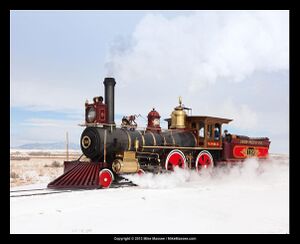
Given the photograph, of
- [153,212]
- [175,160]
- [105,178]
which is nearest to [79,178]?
[105,178]

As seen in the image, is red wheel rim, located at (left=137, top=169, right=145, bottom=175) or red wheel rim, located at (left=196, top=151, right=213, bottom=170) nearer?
red wheel rim, located at (left=137, top=169, right=145, bottom=175)

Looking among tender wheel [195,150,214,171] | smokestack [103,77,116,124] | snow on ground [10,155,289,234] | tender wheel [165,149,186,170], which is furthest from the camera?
tender wheel [195,150,214,171]

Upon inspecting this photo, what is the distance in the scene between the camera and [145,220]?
7.25 metres

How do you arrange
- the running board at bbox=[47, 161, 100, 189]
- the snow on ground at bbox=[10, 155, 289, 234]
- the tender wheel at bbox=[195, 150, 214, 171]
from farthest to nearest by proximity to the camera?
the tender wheel at bbox=[195, 150, 214, 171] → the running board at bbox=[47, 161, 100, 189] → the snow on ground at bbox=[10, 155, 289, 234]

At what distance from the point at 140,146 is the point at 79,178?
255 centimetres

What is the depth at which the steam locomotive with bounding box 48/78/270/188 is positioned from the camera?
1252 centimetres

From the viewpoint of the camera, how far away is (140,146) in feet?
44.4

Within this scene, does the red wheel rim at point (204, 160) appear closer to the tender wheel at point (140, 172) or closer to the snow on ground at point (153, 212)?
the tender wheel at point (140, 172)

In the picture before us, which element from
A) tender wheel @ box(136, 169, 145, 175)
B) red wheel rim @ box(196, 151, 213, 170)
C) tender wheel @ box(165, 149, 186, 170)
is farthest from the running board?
red wheel rim @ box(196, 151, 213, 170)

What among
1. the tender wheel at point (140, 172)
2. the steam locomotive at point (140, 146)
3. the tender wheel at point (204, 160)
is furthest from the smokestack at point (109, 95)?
the tender wheel at point (204, 160)

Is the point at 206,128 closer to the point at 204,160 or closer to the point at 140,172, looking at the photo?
the point at 204,160

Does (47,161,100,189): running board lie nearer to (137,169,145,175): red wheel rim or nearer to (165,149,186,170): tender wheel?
(137,169,145,175): red wheel rim
